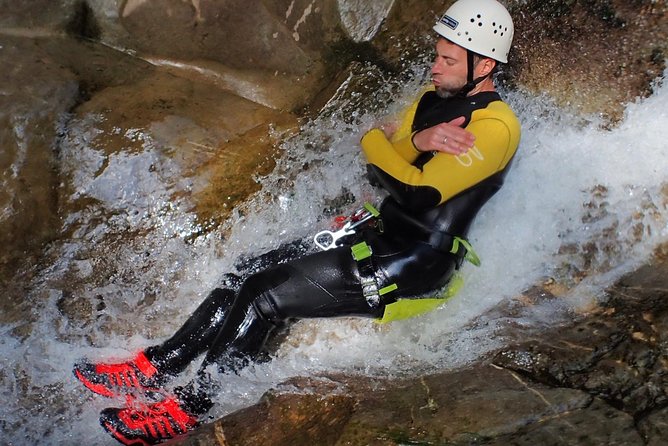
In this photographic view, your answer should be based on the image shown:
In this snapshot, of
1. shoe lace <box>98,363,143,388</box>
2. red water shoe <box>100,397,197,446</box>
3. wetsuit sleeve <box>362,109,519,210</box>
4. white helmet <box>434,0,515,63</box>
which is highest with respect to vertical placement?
white helmet <box>434,0,515,63</box>

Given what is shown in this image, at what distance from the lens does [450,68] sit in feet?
11.6

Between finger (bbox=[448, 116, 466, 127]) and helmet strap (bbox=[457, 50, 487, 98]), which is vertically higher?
helmet strap (bbox=[457, 50, 487, 98])

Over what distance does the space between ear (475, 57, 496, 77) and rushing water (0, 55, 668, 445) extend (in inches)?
39.7

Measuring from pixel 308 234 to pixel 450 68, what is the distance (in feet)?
5.06

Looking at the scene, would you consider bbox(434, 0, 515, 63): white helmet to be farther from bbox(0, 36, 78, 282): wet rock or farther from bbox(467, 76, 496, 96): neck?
bbox(0, 36, 78, 282): wet rock

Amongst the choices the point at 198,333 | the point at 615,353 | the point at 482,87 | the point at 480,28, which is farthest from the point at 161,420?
the point at 480,28

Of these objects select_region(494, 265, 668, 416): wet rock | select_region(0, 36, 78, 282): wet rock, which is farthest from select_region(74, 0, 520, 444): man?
select_region(0, 36, 78, 282): wet rock

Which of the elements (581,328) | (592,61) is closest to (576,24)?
(592,61)

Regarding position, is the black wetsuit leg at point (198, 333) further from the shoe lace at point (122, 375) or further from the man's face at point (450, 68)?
the man's face at point (450, 68)

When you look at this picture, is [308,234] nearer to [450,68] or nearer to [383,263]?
[383,263]

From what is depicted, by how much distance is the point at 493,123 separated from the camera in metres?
3.18

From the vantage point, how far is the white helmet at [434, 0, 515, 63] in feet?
11.3

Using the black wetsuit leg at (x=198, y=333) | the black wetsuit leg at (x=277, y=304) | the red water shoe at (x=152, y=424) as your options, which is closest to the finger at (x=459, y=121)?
the black wetsuit leg at (x=277, y=304)

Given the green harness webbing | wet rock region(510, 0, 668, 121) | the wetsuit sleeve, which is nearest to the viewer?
the wetsuit sleeve
